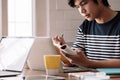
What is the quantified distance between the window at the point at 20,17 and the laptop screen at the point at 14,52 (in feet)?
3.41

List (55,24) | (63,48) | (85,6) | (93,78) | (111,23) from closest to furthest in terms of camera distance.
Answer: (93,78) < (63,48) < (85,6) < (111,23) < (55,24)

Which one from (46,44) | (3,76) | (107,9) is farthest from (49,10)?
(3,76)

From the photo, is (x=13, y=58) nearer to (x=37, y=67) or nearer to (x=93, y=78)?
(x=37, y=67)

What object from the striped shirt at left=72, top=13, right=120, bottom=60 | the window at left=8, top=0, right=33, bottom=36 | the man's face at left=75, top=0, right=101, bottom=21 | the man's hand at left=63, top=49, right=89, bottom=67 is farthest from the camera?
the window at left=8, top=0, right=33, bottom=36

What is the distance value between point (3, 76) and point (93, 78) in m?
0.38

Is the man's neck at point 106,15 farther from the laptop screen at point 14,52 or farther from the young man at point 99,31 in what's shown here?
the laptop screen at point 14,52

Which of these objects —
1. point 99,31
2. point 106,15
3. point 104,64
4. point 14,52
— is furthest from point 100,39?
point 14,52

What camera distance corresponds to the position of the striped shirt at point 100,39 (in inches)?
71.4

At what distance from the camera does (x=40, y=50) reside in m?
1.27

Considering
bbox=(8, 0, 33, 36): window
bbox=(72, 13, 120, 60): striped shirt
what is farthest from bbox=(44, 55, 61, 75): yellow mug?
bbox=(8, 0, 33, 36): window

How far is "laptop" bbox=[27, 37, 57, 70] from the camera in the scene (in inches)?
50.0

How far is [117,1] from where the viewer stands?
2.24 m

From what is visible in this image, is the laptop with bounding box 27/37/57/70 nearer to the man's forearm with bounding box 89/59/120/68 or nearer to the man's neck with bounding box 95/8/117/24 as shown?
the man's forearm with bounding box 89/59/120/68

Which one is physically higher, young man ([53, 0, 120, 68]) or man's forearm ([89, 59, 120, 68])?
young man ([53, 0, 120, 68])
